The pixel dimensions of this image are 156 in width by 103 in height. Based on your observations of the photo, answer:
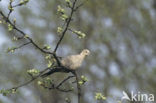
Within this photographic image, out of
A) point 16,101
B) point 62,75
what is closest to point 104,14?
point 62,75

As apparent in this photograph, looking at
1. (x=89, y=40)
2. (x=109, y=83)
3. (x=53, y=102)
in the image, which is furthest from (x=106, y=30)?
(x=53, y=102)

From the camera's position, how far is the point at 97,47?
1895cm

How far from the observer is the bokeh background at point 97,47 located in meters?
17.4

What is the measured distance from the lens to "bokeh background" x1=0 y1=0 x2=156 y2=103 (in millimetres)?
17406

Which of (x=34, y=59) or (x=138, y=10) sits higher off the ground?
(x=138, y=10)

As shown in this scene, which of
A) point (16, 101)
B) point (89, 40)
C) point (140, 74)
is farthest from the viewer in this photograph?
point (89, 40)

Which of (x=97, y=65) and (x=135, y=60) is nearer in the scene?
(x=135, y=60)

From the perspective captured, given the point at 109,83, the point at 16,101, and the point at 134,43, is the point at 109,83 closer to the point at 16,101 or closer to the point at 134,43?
the point at 134,43

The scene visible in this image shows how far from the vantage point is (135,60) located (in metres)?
17.5

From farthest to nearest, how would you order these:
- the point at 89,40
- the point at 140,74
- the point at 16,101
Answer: the point at 89,40 < the point at 16,101 < the point at 140,74

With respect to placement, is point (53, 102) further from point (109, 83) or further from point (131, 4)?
point (131, 4)

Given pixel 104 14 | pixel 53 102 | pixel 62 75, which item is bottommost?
pixel 53 102

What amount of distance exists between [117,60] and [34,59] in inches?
120

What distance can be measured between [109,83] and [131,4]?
3190mm
